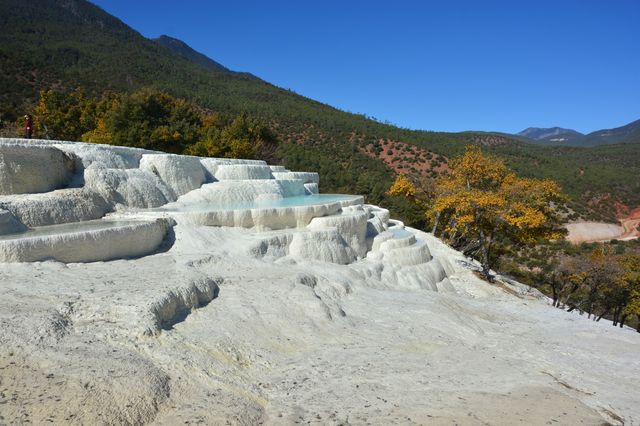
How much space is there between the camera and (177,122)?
78.6 feet

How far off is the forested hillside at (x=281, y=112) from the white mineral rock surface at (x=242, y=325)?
1586 centimetres

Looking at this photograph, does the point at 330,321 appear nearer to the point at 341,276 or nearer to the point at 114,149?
the point at 341,276

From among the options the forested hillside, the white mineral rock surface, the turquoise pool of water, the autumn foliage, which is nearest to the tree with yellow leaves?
the autumn foliage

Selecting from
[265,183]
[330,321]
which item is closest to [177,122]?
[265,183]

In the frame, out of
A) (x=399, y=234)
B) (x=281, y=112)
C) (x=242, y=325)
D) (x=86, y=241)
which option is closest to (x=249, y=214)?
(x=86, y=241)

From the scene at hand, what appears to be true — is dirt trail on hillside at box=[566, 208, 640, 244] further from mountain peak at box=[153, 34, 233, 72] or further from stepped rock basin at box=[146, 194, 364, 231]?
mountain peak at box=[153, 34, 233, 72]

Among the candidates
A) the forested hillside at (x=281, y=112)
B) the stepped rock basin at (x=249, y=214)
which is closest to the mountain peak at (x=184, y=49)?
the forested hillside at (x=281, y=112)

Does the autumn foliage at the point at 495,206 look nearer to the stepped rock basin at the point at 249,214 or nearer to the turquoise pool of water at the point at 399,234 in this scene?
the turquoise pool of water at the point at 399,234

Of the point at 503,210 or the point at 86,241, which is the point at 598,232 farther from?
the point at 86,241

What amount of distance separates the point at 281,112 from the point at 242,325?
4171 cm

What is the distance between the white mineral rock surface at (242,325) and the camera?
4.43 metres

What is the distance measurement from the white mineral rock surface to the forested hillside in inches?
625

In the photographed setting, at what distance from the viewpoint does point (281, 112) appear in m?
46.2

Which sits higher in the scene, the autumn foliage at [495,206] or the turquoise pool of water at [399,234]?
the autumn foliage at [495,206]
